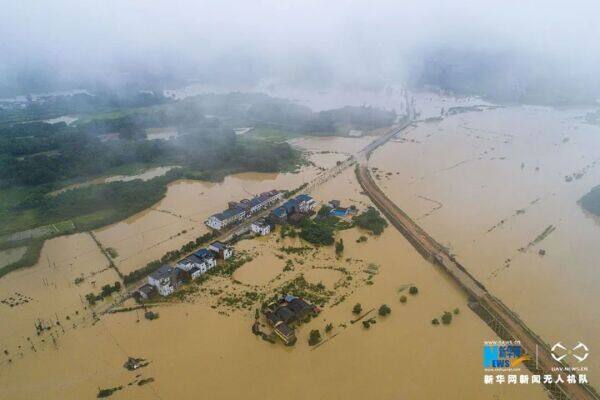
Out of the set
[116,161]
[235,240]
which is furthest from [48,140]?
[235,240]

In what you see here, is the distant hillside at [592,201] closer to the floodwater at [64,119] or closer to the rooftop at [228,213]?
the rooftop at [228,213]

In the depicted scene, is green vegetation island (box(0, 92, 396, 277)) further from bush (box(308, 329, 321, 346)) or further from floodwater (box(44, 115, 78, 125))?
bush (box(308, 329, 321, 346))

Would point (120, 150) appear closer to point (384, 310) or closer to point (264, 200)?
point (264, 200)

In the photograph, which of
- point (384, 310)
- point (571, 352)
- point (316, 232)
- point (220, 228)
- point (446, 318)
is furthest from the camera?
point (220, 228)

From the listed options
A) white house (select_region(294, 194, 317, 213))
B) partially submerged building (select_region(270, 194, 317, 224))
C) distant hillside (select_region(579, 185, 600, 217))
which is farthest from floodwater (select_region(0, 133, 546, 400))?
distant hillside (select_region(579, 185, 600, 217))

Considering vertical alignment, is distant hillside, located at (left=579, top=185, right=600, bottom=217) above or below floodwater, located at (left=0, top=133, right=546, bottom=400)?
below

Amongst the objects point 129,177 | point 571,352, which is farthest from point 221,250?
point 129,177

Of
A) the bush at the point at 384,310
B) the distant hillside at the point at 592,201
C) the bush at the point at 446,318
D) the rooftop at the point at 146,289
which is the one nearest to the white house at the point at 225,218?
the rooftop at the point at 146,289
